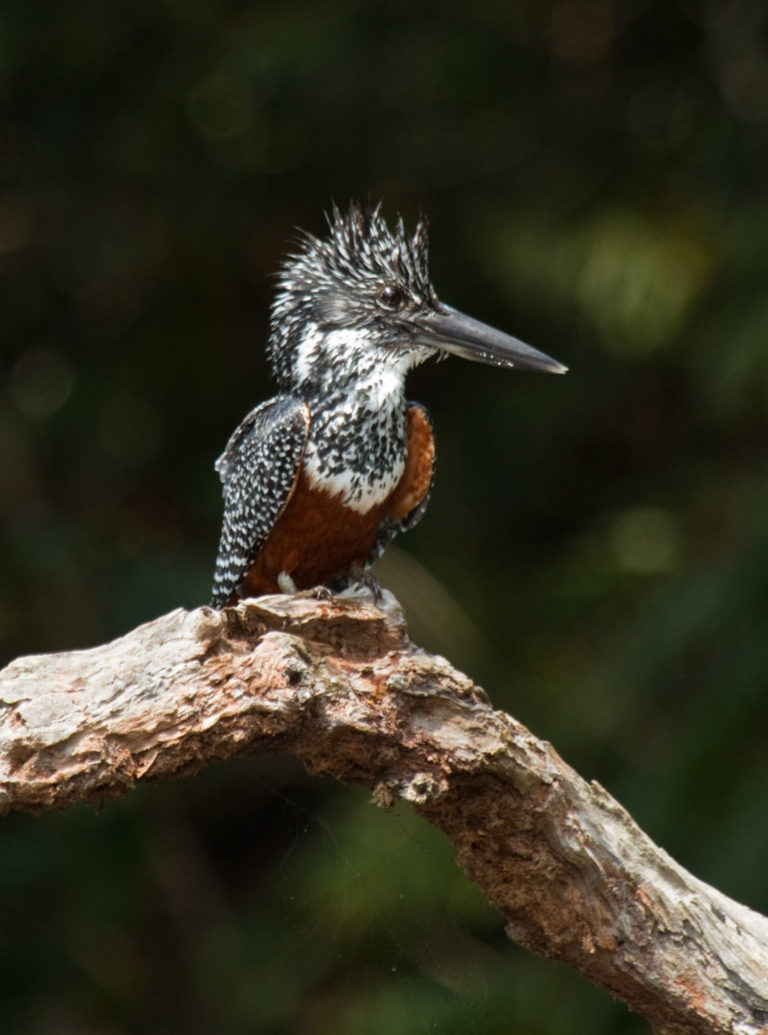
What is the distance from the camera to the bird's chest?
185 inches

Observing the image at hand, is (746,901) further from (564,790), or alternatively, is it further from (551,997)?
(564,790)

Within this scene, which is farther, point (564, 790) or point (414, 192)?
point (414, 192)

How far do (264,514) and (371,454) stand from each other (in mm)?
406

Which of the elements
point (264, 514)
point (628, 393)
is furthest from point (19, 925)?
point (628, 393)

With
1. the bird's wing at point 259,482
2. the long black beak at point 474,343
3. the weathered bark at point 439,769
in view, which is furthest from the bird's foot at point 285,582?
the weathered bark at point 439,769

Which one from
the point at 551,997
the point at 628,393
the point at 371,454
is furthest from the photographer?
the point at 628,393

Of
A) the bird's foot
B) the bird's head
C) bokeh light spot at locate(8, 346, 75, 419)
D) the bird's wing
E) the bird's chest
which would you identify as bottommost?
bokeh light spot at locate(8, 346, 75, 419)

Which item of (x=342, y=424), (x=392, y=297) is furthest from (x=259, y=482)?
(x=392, y=297)

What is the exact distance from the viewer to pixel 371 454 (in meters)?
4.70

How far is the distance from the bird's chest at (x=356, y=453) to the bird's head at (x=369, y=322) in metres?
0.17

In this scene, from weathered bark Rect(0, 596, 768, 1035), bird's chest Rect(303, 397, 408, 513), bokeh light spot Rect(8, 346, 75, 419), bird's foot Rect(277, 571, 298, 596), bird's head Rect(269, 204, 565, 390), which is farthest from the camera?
bokeh light spot Rect(8, 346, 75, 419)

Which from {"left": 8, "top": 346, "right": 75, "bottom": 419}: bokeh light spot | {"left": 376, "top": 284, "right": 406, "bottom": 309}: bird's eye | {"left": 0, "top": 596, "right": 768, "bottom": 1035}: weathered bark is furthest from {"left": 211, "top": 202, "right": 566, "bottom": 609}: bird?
{"left": 8, "top": 346, "right": 75, "bottom": 419}: bokeh light spot

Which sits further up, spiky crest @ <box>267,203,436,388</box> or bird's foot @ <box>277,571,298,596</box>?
spiky crest @ <box>267,203,436,388</box>

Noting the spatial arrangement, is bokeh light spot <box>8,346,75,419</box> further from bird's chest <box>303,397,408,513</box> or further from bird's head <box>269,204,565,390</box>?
bird's chest <box>303,397,408,513</box>
